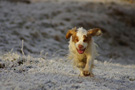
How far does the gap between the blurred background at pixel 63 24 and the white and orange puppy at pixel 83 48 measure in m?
5.39

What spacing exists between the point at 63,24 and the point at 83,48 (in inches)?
412

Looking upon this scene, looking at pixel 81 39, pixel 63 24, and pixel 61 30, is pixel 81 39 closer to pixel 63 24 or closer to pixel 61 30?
pixel 61 30

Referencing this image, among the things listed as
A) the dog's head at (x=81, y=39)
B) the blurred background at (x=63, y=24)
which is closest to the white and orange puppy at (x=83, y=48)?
the dog's head at (x=81, y=39)

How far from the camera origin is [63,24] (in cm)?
1454

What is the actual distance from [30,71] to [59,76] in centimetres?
74

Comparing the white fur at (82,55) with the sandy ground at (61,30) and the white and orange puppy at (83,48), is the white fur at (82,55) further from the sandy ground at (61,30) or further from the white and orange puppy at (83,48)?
the sandy ground at (61,30)

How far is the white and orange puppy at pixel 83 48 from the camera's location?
4.23 metres

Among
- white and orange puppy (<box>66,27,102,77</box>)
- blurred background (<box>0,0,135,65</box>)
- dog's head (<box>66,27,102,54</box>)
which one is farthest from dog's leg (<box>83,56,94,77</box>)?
blurred background (<box>0,0,135,65</box>)

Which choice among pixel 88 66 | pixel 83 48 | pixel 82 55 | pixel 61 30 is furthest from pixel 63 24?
pixel 83 48

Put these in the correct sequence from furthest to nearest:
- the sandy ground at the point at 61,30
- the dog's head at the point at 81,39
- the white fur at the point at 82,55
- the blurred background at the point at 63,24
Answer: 1. the blurred background at the point at 63,24
2. the sandy ground at the point at 61,30
3. the white fur at the point at 82,55
4. the dog's head at the point at 81,39

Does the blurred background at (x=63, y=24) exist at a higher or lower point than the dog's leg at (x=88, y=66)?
higher

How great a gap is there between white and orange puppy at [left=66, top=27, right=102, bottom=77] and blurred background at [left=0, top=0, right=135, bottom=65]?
5.39 metres

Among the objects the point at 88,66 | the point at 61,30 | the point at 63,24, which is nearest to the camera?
the point at 88,66

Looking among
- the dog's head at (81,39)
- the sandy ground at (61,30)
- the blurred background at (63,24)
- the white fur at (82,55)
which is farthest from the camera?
the blurred background at (63,24)
